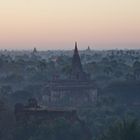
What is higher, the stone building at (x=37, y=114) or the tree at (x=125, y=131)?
the tree at (x=125, y=131)

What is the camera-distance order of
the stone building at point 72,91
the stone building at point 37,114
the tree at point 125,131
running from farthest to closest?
1. the stone building at point 72,91
2. the stone building at point 37,114
3. the tree at point 125,131

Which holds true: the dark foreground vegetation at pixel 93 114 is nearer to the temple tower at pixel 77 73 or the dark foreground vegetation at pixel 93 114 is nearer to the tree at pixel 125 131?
the tree at pixel 125 131

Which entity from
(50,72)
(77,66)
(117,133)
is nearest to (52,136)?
(117,133)

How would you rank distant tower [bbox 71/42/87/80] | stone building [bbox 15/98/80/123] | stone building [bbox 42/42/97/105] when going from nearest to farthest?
stone building [bbox 15/98/80/123]
stone building [bbox 42/42/97/105]
distant tower [bbox 71/42/87/80]

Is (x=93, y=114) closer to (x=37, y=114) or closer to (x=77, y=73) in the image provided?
(x=37, y=114)

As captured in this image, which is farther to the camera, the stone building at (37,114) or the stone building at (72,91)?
the stone building at (72,91)

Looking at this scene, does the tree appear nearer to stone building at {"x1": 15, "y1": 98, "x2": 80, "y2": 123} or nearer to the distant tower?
stone building at {"x1": 15, "y1": 98, "x2": 80, "y2": 123}

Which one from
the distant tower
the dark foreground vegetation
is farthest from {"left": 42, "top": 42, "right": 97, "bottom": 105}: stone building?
the dark foreground vegetation

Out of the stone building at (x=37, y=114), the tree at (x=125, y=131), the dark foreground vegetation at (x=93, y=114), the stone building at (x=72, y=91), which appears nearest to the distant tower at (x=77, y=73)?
the stone building at (x=72, y=91)

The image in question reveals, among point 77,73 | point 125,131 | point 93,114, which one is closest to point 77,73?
point 77,73
